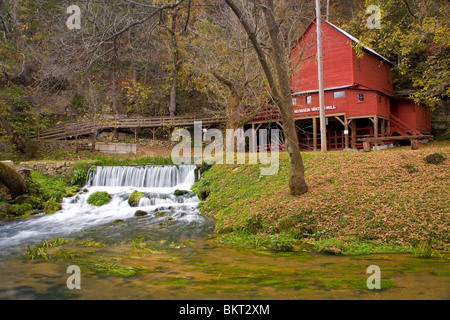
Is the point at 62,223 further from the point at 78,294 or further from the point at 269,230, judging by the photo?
the point at 78,294

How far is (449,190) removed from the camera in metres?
8.39

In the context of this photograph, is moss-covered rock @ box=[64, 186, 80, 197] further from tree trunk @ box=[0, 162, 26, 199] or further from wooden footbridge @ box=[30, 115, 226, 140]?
wooden footbridge @ box=[30, 115, 226, 140]

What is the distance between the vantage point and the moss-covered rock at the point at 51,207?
46.6 feet

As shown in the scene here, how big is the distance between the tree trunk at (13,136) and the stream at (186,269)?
16.3 m

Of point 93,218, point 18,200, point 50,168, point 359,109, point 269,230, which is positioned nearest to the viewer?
point 269,230

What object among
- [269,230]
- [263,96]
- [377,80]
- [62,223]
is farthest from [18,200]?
[377,80]

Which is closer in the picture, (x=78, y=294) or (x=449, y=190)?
(x=78, y=294)

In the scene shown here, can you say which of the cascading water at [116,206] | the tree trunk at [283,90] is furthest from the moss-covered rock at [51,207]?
the tree trunk at [283,90]

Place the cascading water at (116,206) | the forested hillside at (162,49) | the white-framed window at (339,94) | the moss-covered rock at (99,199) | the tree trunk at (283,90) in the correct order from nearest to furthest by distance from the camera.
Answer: the forested hillside at (162,49), the tree trunk at (283,90), the cascading water at (116,206), the moss-covered rock at (99,199), the white-framed window at (339,94)

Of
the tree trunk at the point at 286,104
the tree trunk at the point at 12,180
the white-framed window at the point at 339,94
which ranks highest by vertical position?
the white-framed window at the point at 339,94

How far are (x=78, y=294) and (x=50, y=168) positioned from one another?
1976cm

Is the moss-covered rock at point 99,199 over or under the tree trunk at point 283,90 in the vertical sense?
under

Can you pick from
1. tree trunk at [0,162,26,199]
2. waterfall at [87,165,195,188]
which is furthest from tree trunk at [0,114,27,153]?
tree trunk at [0,162,26,199]

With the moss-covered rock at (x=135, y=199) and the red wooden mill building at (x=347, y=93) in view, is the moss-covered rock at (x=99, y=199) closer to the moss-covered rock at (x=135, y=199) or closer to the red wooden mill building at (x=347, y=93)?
the moss-covered rock at (x=135, y=199)
